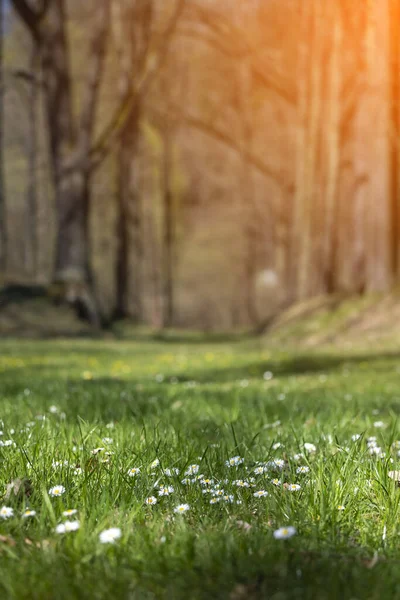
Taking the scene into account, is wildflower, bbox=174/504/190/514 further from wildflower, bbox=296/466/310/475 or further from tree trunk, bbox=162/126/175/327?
tree trunk, bbox=162/126/175/327

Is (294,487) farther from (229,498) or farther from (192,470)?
(192,470)

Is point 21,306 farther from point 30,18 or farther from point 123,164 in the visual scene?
point 123,164

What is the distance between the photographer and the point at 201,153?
3195 centimetres

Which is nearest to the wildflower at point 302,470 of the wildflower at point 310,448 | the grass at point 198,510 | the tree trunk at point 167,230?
the grass at point 198,510

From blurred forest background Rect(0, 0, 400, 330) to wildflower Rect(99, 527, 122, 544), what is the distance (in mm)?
12546

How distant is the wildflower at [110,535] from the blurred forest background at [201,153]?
1255cm

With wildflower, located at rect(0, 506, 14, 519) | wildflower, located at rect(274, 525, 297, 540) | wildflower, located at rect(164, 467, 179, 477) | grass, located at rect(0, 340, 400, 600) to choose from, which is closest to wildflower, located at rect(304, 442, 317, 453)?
grass, located at rect(0, 340, 400, 600)

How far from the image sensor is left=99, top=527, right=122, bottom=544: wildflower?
5.61ft

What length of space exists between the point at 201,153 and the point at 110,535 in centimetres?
3128

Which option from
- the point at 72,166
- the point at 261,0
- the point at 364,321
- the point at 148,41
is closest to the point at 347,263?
the point at 364,321

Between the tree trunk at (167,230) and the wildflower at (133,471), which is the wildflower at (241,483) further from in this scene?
the tree trunk at (167,230)

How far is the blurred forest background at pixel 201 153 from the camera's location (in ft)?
49.3

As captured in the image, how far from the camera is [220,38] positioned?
22062mm

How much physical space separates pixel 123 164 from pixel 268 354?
16864mm
